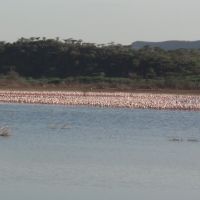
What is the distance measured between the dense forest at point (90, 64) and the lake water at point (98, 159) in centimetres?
4019

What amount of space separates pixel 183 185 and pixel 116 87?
5102cm

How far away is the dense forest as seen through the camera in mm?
75062

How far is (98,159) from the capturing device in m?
19.7

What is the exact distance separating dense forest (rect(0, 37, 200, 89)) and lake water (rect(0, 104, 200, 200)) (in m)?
40.2

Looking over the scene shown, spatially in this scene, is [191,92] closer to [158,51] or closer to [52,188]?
[158,51]

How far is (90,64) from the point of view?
8075 cm

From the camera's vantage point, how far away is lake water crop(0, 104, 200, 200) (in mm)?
15516

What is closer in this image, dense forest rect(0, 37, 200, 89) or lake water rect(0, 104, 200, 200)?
lake water rect(0, 104, 200, 200)

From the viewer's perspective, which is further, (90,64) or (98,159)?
(90,64)

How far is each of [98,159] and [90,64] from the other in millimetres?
61213

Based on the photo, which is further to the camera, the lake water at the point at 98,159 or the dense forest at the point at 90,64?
Answer: the dense forest at the point at 90,64

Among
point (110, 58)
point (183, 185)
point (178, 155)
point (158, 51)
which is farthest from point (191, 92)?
point (183, 185)

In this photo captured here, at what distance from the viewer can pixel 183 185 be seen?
16.3 m

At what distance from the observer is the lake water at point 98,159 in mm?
15516
